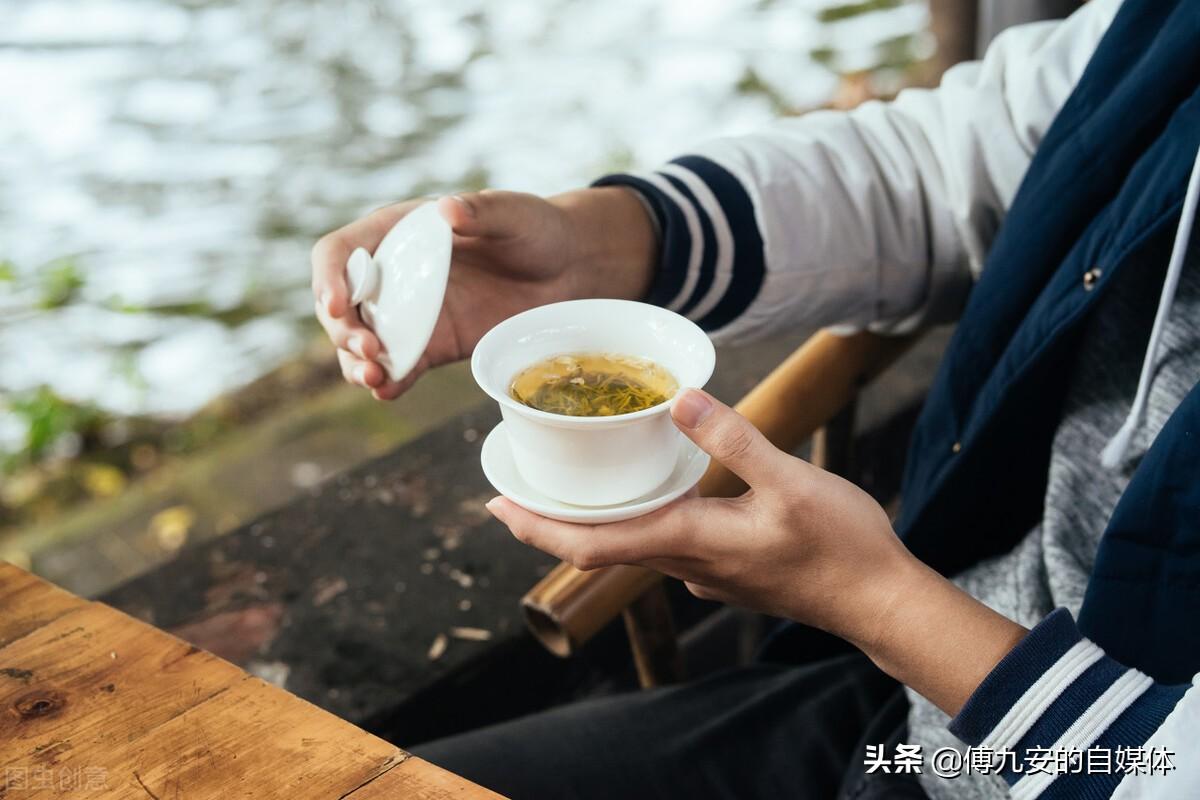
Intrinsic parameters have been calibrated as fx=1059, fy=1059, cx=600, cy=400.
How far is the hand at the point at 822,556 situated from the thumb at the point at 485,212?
39 cm

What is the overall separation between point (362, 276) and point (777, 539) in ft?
2.06

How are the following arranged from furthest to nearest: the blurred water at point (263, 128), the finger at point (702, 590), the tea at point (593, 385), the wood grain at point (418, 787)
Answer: the blurred water at point (263, 128) < the finger at point (702, 590) < the tea at point (593, 385) < the wood grain at point (418, 787)

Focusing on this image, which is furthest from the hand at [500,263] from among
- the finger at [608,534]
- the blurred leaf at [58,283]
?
the blurred leaf at [58,283]

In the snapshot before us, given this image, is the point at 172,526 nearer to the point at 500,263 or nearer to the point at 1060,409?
the point at 500,263

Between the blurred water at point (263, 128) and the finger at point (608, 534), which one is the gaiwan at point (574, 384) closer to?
the finger at point (608, 534)

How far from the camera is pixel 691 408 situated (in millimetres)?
1022

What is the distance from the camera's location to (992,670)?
1.06m

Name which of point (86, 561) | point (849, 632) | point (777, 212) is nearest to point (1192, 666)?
point (849, 632)

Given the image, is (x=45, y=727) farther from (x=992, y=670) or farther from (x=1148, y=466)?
(x=1148, y=466)

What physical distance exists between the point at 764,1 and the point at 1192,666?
5.38 metres

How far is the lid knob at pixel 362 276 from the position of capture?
135 centimetres

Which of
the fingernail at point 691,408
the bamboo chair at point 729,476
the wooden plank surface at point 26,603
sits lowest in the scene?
the bamboo chair at point 729,476

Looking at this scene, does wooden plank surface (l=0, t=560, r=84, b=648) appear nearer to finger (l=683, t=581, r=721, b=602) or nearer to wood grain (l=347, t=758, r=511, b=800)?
wood grain (l=347, t=758, r=511, b=800)

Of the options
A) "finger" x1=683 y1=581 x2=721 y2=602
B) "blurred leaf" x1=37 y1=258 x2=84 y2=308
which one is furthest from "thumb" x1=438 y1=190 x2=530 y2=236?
"blurred leaf" x1=37 y1=258 x2=84 y2=308
